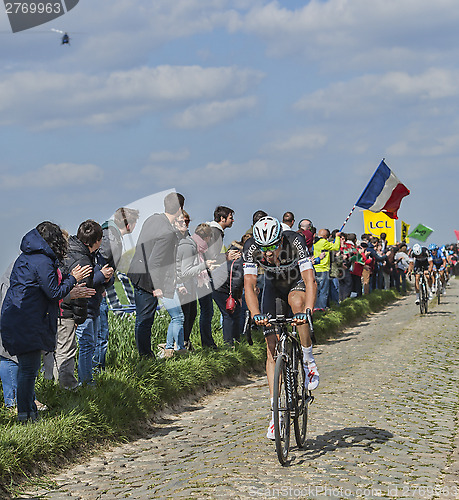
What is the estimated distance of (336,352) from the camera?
16.0 m

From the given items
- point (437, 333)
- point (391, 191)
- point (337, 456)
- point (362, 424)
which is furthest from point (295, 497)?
point (391, 191)

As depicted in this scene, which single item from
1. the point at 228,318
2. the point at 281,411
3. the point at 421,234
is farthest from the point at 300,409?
the point at 421,234

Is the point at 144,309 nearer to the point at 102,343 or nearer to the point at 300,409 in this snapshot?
the point at 102,343

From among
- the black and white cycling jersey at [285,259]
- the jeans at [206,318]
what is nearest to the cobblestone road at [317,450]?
the jeans at [206,318]

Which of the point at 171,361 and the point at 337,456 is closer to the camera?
the point at 337,456

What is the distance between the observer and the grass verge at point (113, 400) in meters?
7.11

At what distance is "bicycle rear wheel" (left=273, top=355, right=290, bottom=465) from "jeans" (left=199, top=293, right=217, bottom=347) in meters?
5.38

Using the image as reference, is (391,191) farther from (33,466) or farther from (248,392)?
(33,466)

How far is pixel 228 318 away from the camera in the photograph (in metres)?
13.4

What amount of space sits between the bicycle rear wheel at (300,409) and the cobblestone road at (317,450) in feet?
0.45

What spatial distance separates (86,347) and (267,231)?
302 cm

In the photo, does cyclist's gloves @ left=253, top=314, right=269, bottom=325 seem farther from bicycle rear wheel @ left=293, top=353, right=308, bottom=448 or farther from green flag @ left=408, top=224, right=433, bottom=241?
green flag @ left=408, top=224, right=433, bottom=241

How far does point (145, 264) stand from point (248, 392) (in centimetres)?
235

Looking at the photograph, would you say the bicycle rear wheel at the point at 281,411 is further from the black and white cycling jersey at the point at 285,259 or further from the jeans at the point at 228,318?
the jeans at the point at 228,318
